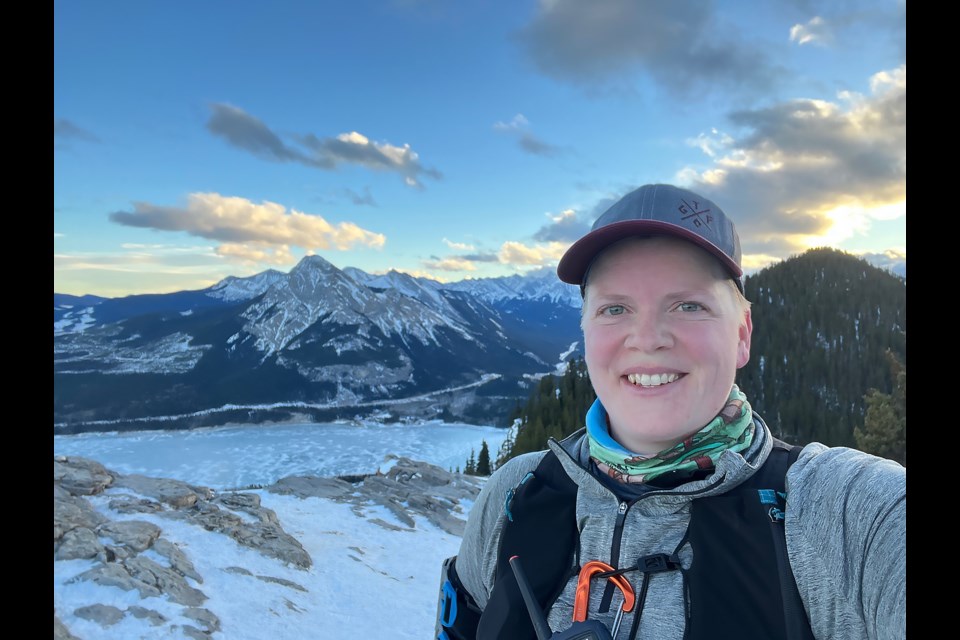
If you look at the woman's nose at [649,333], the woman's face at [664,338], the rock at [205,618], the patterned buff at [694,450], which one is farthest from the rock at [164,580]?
the woman's nose at [649,333]

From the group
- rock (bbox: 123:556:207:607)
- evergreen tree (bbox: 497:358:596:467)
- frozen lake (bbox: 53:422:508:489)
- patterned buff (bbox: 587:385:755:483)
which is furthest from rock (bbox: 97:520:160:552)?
frozen lake (bbox: 53:422:508:489)

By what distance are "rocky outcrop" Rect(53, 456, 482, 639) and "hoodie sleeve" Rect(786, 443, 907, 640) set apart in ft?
19.7

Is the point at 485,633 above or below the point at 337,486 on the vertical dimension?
above

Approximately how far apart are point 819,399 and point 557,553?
9754cm

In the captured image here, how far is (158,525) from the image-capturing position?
48.3ft

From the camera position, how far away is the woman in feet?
5.42

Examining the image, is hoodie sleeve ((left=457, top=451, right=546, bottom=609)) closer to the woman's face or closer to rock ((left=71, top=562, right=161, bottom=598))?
the woman's face

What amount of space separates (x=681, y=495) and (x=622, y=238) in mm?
1102

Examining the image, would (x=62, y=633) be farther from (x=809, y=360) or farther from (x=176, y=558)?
(x=809, y=360)

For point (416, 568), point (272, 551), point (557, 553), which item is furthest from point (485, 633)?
point (416, 568)

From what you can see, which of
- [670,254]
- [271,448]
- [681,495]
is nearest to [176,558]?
[681,495]
